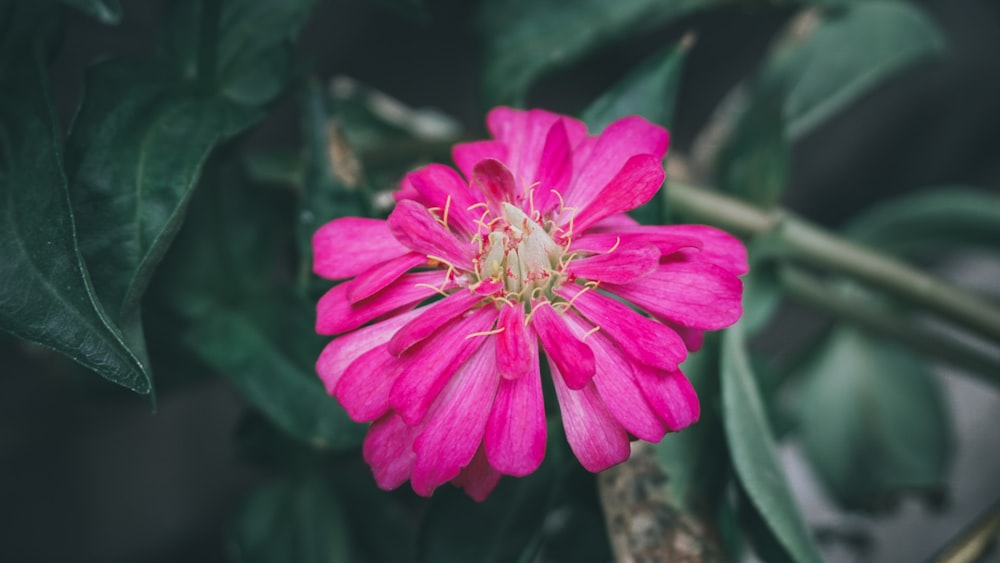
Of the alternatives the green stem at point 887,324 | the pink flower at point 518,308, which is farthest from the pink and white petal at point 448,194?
the green stem at point 887,324

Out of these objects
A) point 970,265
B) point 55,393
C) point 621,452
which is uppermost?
point 621,452

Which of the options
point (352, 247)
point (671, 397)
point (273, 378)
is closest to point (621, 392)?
point (671, 397)

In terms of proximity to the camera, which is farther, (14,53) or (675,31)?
(675,31)

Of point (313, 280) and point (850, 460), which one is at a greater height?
point (313, 280)

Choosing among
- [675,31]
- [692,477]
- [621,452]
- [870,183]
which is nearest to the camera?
[621,452]

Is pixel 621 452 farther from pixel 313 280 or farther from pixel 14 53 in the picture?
Result: pixel 14 53

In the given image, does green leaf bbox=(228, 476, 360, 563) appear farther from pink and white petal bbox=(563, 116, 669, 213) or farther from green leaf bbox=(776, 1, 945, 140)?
green leaf bbox=(776, 1, 945, 140)

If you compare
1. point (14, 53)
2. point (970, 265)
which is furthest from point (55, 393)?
point (970, 265)
